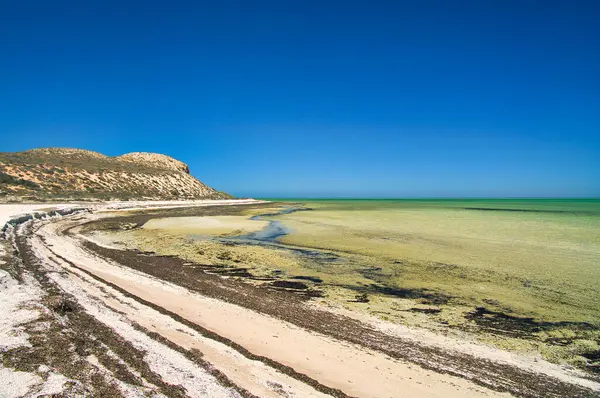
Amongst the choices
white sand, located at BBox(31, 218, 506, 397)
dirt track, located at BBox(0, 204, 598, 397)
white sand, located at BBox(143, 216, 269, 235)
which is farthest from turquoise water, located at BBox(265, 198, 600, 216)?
dirt track, located at BBox(0, 204, 598, 397)

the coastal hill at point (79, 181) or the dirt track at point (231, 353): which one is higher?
the coastal hill at point (79, 181)

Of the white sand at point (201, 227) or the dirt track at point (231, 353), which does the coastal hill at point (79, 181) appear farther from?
the dirt track at point (231, 353)

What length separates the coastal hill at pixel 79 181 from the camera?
142ft

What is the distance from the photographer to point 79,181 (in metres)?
52.7

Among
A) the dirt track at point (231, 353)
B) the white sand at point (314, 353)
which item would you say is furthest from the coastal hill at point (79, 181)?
the white sand at point (314, 353)

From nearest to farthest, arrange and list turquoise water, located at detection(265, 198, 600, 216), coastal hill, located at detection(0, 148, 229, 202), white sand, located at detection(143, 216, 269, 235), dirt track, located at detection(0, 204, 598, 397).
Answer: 1. dirt track, located at detection(0, 204, 598, 397)
2. white sand, located at detection(143, 216, 269, 235)
3. coastal hill, located at detection(0, 148, 229, 202)
4. turquoise water, located at detection(265, 198, 600, 216)

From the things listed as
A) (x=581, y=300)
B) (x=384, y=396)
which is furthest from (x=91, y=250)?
(x=581, y=300)

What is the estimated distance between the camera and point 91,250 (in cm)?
1367

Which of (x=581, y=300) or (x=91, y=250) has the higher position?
(x=91, y=250)

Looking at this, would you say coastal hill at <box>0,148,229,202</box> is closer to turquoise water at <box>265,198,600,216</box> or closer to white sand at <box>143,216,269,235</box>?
white sand at <box>143,216,269,235</box>

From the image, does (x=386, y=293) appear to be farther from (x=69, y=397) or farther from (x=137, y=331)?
(x=69, y=397)

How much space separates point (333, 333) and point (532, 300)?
268 inches

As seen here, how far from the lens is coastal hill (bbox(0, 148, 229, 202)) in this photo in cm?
4340

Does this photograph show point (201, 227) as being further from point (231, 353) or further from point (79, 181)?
point (79, 181)
